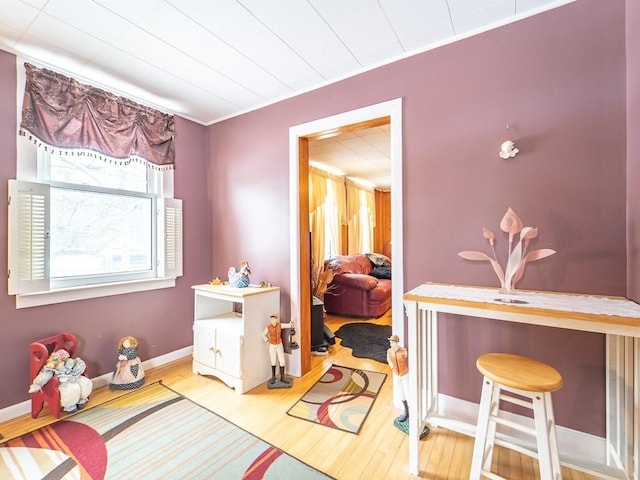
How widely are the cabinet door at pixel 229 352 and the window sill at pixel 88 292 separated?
85cm

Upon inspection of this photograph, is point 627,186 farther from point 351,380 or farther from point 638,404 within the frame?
point 351,380

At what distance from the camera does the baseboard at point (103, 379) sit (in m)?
1.91

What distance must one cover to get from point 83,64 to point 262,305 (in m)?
2.24

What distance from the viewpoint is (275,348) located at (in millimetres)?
2354

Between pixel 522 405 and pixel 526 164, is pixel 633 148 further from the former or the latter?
pixel 522 405

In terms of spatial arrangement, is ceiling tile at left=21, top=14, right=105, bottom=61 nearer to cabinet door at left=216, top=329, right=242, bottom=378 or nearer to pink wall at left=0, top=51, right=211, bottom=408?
pink wall at left=0, top=51, right=211, bottom=408

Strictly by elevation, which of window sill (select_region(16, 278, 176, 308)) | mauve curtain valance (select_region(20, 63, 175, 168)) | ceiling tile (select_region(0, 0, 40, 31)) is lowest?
window sill (select_region(16, 278, 176, 308))

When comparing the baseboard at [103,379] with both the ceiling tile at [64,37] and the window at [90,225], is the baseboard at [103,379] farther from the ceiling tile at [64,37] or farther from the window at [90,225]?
the ceiling tile at [64,37]

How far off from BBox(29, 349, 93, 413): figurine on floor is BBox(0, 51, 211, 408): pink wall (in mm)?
217

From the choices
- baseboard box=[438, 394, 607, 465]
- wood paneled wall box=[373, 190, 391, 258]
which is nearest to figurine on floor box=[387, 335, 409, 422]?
baseboard box=[438, 394, 607, 465]

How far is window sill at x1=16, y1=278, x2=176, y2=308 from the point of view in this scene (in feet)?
6.54

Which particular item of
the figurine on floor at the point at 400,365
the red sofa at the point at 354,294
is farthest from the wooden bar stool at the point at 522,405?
the red sofa at the point at 354,294

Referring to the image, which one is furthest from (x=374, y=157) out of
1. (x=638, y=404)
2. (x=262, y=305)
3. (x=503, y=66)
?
(x=638, y=404)

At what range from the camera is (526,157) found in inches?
65.2
